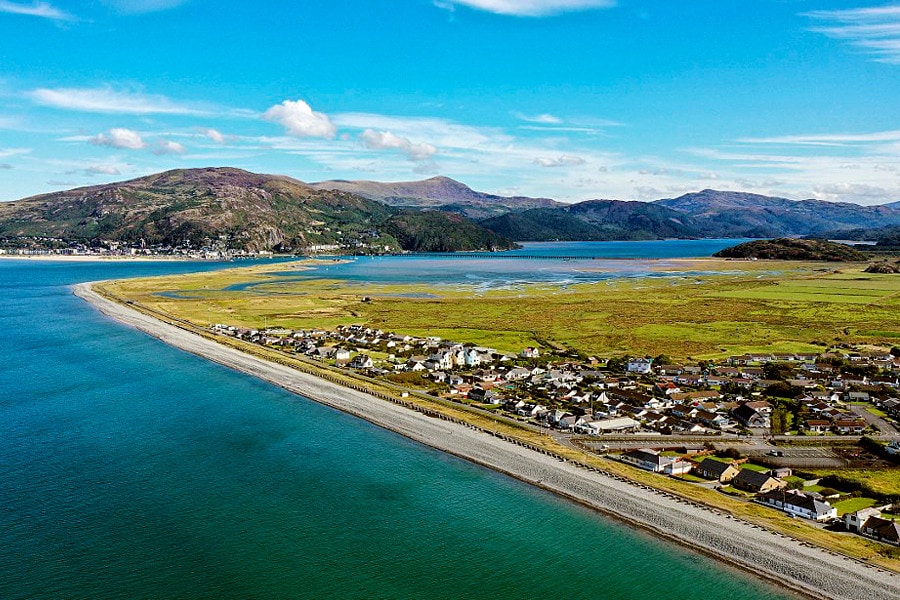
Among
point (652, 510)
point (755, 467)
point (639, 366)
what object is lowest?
point (652, 510)

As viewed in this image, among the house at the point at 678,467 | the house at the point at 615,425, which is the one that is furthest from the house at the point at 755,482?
the house at the point at 615,425

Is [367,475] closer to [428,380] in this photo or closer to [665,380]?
Result: [428,380]

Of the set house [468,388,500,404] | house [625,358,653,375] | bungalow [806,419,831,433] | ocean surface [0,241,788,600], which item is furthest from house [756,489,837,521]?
house [625,358,653,375]

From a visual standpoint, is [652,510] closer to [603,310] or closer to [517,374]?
[517,374]

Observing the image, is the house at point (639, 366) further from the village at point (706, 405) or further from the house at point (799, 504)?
the house at point (799, 504)

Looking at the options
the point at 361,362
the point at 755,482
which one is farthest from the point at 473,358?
the point at 755,482

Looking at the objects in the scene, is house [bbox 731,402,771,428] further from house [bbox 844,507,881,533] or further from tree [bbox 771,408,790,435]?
house [bbox 844,507,881,533]

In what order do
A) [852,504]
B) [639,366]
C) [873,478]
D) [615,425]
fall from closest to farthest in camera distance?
[852,504] → [873,478] → [615,425] → [639,366]
